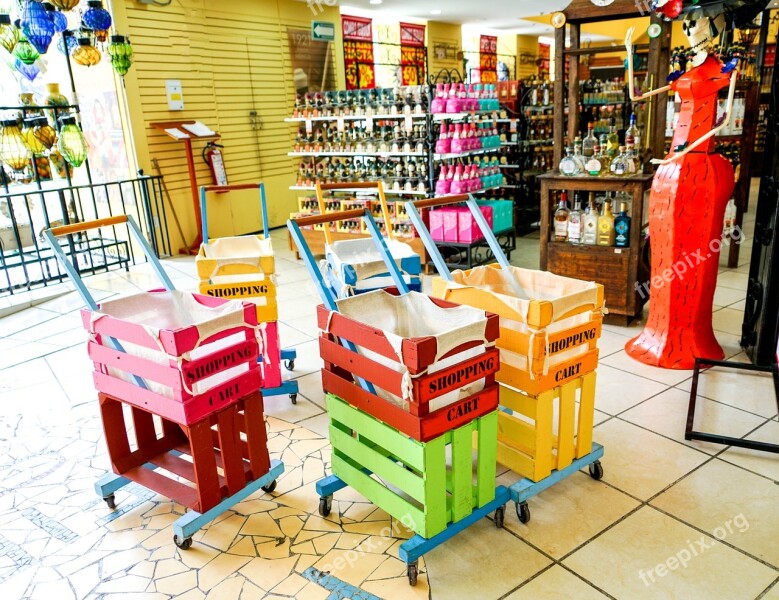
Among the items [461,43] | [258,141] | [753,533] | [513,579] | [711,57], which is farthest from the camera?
[461,43]

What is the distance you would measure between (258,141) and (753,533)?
808 cm

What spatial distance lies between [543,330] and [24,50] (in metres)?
5.11

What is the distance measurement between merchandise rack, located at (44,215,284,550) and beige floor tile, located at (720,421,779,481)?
2.10m

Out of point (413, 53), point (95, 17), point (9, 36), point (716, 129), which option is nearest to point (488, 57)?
point (413, 53)

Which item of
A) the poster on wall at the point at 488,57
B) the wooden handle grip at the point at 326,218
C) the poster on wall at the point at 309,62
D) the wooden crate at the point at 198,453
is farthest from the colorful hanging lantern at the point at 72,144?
the poster on wall at the point at 488,57

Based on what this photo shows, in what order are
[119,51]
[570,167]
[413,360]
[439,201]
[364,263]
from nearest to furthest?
[413,360]
[439,201]
[364,263]
[570,167]
[119,51]

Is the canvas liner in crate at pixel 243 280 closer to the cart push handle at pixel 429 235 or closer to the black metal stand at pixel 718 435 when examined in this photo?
the cart push handle at pixel 429 235

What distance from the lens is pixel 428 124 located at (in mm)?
6160

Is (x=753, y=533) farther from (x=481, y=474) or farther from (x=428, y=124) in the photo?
(x=428, y=124)

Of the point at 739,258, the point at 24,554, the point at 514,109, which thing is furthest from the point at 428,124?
the point at 24,554

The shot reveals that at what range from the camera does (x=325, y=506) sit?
2.52 metres

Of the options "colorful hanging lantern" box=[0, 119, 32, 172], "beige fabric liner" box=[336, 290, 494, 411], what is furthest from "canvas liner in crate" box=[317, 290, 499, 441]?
"colorful hanging lantern" box=[0, 119, 32, 172]

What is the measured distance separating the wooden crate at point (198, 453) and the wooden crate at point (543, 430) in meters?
1.02

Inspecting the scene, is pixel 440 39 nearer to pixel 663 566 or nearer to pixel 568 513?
pixel 568 513
